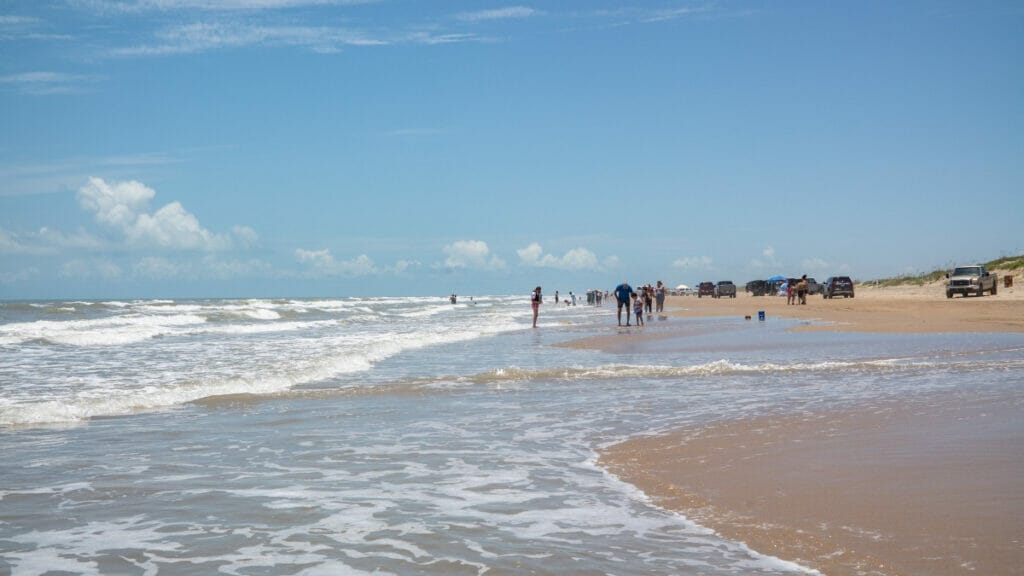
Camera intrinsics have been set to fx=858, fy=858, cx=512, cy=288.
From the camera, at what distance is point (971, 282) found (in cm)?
4669

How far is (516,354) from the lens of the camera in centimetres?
2219

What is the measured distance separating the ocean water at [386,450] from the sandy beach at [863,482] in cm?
41

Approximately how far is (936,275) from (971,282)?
29.1 m

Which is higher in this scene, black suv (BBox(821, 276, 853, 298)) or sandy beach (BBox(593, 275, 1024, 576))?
black suv (BBox(821, 276, 853, 298))

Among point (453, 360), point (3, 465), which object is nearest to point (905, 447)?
point (3, 465)

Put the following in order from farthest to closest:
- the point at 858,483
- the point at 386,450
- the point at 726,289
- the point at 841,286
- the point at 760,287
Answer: the point at 760,287
the point at 726,289
the point at 841,286
the point at 386,450
the point at 858,483

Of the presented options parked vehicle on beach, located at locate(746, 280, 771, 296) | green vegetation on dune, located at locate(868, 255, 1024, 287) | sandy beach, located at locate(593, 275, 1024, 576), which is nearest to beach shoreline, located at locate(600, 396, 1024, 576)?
sandy beach, located at locate(593, 275, 1024, 576)

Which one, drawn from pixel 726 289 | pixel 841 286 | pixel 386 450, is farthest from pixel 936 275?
pixel 386 450

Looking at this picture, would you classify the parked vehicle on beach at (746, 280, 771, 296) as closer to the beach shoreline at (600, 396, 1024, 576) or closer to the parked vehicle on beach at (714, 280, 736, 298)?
the parked vehicle on beach at (714, 280, 736, 298)

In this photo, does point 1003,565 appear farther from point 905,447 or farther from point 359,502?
point 359,502

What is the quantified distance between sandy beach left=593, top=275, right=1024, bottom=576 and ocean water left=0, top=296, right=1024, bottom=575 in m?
0.41

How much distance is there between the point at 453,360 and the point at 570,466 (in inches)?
496

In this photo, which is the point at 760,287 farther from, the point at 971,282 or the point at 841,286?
the point at 971,282

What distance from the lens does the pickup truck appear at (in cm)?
4669
